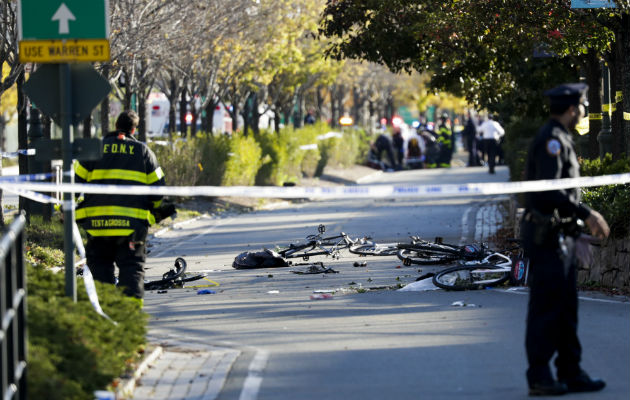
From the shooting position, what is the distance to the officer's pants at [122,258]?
9.36 meters

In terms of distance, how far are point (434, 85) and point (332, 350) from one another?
11.3m

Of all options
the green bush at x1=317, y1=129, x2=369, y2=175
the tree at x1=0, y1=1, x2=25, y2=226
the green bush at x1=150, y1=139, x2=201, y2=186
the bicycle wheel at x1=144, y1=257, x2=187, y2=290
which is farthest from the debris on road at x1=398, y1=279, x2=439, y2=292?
the green bush at x1=317, y1=129, x2=369, y2=175

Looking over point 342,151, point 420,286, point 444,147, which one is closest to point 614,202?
point 420,286

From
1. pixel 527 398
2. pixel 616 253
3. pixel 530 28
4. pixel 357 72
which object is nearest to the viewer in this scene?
pixel 527 398

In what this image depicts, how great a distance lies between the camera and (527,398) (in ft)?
22.7

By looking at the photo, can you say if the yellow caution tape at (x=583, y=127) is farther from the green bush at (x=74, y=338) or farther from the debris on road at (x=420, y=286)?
the green bush at (x=74, y=338)

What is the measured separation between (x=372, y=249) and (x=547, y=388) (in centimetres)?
844

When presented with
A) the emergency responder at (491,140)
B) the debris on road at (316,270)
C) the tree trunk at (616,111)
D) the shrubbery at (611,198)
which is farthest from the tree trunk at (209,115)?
the shrubbery at (611,198)

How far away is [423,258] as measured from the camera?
1384 cm

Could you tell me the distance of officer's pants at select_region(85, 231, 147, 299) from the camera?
9.36m

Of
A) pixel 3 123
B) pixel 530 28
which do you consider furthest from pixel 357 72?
pixel 530 28

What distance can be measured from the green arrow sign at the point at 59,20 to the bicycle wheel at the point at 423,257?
6.52 meters

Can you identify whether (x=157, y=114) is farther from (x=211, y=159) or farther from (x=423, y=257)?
(x=423, y=257)

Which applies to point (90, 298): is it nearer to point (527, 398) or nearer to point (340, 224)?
point (527, 398)
